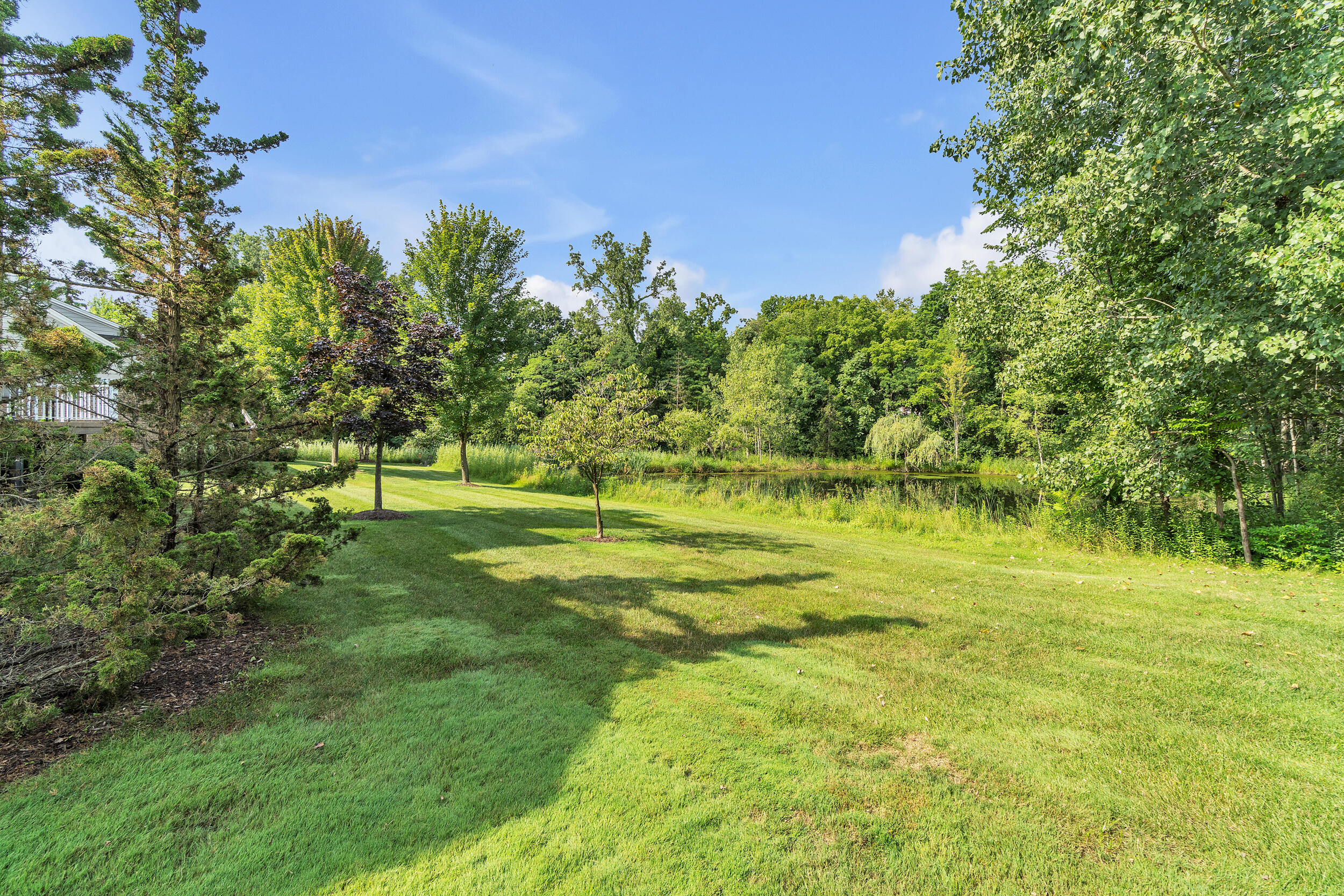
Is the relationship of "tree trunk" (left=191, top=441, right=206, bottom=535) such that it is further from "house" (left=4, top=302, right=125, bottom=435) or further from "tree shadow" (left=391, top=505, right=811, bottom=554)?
"tree shadow" (left=391, top=505, right=811, bottom=554)

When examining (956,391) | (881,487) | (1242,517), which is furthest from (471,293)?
(956,391)

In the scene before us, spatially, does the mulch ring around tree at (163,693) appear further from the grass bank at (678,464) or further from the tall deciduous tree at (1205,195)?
the grass bank at (678,464)

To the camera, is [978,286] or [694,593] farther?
[978,286]

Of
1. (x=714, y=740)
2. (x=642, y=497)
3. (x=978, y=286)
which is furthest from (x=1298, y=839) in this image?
(x=642, y=497)

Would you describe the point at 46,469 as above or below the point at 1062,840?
above

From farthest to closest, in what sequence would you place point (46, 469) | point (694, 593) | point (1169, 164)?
point (1169, 164) → point (694, 593) → point (46, 469)

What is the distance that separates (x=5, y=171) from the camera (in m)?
4.96

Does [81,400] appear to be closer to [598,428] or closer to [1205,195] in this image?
[598,428]

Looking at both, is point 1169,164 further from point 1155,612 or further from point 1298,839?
point 1298,839

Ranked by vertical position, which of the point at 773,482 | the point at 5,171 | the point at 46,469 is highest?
the point at 5,171

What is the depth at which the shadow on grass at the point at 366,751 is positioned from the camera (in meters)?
2.18

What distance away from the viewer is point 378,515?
10.5m

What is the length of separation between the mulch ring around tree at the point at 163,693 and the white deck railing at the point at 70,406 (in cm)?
188

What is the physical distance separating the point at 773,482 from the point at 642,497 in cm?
1146
